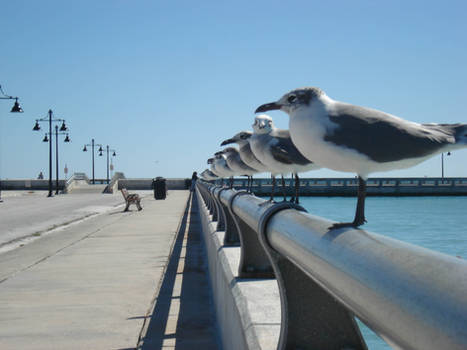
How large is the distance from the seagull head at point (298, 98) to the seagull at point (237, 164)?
4.43 metres

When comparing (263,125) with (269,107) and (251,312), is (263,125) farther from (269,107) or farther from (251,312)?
(251,312)

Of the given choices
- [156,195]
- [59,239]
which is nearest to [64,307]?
[59,239]

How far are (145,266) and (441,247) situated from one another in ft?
78.7

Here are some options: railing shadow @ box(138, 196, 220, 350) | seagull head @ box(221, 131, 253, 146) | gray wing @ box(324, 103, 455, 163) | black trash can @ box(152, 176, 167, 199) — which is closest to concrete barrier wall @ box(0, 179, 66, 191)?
black trash can @ box(152, 176, 167, 199)

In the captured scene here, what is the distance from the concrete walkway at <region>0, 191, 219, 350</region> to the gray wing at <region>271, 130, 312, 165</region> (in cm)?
183

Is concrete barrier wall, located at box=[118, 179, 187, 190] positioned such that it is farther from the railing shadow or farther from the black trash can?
the railing shadow

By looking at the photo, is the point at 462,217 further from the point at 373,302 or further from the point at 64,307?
the point at 373,302

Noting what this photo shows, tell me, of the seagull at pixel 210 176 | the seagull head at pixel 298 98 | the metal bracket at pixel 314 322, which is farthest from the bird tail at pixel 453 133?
the seagull at pixel 210 176

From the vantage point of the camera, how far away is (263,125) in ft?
19.9

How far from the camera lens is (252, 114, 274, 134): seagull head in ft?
19.8

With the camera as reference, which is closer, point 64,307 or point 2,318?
point 2,318

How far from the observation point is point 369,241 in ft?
4.50

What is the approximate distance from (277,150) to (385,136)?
267 centimetres

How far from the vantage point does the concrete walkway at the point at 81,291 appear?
5.08 meters
